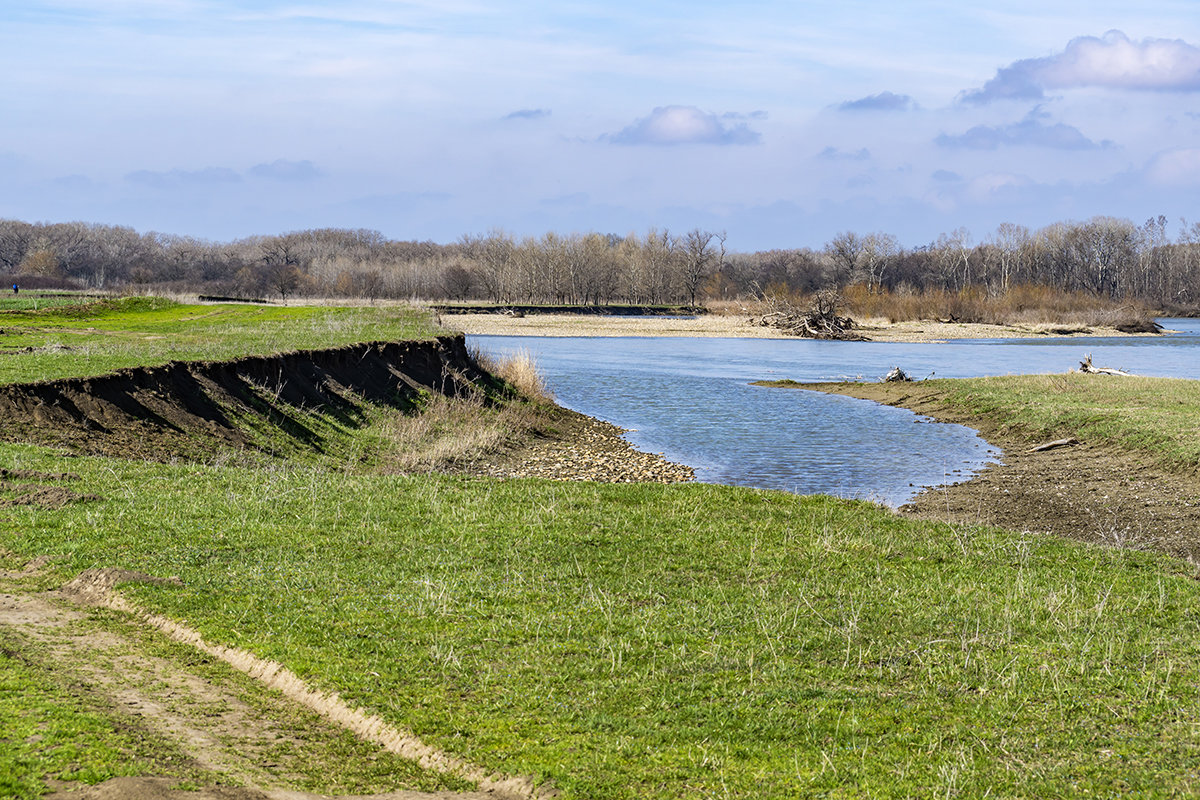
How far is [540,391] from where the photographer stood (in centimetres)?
3653

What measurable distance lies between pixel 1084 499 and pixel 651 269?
416ft

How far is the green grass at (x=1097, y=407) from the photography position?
2511 centimetres

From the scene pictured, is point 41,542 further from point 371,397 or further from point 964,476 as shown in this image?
point 964,476

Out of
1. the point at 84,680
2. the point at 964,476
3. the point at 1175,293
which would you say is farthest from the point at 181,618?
the point at 1175,293

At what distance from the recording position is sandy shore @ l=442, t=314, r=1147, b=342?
290ft

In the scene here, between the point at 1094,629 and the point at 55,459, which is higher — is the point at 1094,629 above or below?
below

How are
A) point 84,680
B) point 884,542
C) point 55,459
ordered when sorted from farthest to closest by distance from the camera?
point 55,459 < point 884,542 < point 84,680

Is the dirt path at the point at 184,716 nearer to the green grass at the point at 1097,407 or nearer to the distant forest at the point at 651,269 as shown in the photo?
the green grass at the point at 1097,407

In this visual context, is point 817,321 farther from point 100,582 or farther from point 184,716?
point 184,716

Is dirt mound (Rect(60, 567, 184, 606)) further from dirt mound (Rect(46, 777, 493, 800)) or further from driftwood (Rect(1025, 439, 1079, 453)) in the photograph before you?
driftwood (Rect(1025, 439, 1079, 453))

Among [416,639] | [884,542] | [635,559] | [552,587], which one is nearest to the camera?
[416,639]

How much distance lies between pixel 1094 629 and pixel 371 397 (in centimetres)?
2270

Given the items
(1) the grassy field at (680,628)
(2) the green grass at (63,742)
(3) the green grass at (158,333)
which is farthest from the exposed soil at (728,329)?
(2) the green grass at (63,742)

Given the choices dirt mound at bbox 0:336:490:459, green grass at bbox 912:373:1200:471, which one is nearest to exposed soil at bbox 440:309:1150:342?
green grass at bbox 912:373:1200:471
